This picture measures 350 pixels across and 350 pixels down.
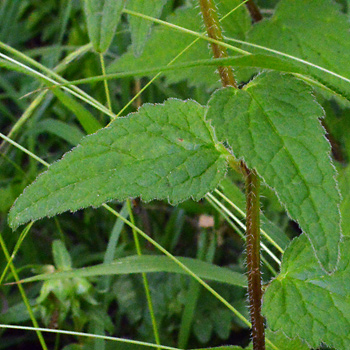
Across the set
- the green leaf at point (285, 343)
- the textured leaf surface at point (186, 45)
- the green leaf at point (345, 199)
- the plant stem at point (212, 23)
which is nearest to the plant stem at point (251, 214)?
the plant stem at point (212, 23)

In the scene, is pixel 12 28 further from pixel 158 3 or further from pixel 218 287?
pixel 158 3

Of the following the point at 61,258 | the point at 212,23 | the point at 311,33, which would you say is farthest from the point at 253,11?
the point at 61,258

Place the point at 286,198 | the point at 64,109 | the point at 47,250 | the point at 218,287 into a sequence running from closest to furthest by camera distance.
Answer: the point at 286,198 → the point at 218,287 → the point at 47,250 → the point at 64,109

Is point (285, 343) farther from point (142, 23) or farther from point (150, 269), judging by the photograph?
point (142, 23)

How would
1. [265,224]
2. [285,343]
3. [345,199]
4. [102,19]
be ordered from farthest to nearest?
1. [345,199]
2. [265,224]
3. [285,343]
4. [102,19]

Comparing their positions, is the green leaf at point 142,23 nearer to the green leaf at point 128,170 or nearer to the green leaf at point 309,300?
the green leaf at point 128,170

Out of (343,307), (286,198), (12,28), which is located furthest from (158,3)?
(12,28)

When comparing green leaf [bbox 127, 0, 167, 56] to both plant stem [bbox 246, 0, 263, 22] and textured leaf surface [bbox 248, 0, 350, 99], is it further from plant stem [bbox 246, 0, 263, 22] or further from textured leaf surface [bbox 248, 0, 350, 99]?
plant stem [bbox 246, 0, 263, 22]
